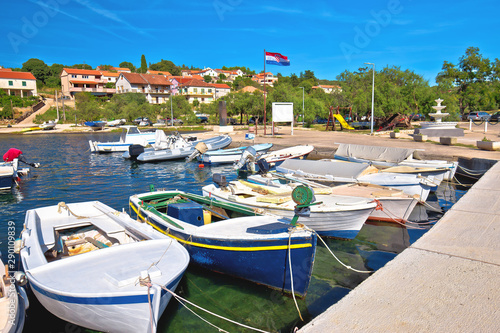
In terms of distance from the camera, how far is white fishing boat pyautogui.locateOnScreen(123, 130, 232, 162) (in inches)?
1060

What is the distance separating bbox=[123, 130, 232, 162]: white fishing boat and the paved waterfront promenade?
20823 millimetres

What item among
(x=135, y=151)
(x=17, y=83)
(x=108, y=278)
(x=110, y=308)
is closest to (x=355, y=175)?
(x=108, y=278)

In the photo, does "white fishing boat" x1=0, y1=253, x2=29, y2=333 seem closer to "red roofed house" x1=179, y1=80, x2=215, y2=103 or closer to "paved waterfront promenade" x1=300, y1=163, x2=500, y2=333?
"paved waterfront promenade" x1=300, y1=163, x2=500, y2=333

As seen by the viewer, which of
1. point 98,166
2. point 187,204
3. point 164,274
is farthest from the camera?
point 98,166

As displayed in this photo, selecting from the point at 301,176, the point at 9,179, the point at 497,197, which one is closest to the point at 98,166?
the point at 9,179

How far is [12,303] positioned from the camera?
5.40 metres

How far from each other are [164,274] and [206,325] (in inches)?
58.5

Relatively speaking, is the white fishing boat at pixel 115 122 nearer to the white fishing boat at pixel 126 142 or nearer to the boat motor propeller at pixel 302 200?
the white fishing boat at pixel 126 142

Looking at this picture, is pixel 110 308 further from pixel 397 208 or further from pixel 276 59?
pixel 276 59

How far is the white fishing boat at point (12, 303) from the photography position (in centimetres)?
511

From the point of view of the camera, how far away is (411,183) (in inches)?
511

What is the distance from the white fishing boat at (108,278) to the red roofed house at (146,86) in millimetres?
90821

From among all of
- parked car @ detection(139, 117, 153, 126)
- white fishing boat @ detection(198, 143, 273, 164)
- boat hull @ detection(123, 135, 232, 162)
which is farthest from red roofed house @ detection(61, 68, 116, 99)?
white fishing boat @ detection(198, 143, 273, 164)

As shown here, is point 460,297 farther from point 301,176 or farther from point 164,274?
point 301,176
